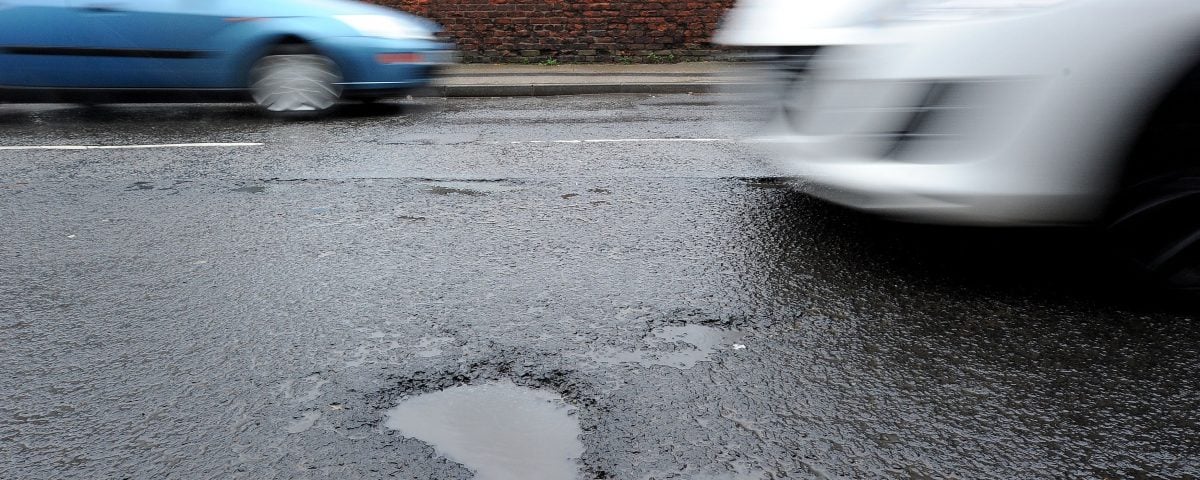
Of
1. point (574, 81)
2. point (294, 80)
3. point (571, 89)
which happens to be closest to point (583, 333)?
point (294, 80)

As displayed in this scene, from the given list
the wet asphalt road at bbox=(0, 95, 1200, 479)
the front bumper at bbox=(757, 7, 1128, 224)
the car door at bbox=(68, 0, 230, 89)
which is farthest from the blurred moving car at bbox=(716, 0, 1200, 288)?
the car door at bbox=(68, 0, 230, 89)

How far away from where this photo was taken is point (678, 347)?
9.88 feet

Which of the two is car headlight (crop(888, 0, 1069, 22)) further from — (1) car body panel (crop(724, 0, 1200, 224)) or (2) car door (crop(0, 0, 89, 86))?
(2) car door (crop(0, 0, 89, 86))

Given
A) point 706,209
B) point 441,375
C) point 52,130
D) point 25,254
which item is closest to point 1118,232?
point 706,209

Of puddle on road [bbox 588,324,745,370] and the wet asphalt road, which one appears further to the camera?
puddle on road [bbox 588,324,745,370]

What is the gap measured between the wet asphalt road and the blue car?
2868mm

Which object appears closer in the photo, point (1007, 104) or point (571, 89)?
point (1007, 104)

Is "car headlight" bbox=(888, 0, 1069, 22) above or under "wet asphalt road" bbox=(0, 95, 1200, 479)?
above

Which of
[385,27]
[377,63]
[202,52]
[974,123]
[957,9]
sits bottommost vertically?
[202,52]

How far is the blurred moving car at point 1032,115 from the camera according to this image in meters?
3.02

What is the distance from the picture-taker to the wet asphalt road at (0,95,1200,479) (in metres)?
2.40

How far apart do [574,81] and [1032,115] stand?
321 inches

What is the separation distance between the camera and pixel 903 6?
3.38 metres

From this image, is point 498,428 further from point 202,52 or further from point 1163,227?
point 202,52
